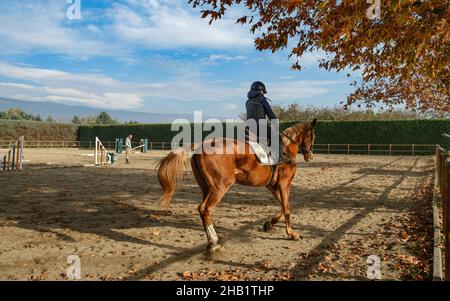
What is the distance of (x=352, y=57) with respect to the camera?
9.16 m

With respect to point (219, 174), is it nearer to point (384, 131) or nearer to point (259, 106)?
point (259, 106)

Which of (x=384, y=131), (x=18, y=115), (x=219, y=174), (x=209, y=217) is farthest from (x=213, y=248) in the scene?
(x=18, y=115)

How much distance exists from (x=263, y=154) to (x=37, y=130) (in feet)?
174

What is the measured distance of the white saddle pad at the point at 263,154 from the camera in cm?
634

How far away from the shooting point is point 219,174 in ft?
19.3

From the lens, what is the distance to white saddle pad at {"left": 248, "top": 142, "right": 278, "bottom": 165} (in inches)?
250

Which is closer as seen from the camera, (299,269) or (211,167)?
(299,269)

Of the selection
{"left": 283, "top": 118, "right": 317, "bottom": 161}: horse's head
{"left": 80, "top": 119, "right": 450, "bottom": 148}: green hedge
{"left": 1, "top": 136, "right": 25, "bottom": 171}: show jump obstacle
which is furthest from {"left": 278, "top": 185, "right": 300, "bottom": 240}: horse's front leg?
{"left": 80, "top": 119, "right": 450, "bottom": 148}: green hedge

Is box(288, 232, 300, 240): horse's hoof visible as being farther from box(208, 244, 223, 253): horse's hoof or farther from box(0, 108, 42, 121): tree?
box(0, 108, 42, 121): tree

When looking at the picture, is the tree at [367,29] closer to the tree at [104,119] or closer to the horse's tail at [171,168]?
the horse's tail at [171,168]

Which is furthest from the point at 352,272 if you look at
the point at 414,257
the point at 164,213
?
the point at 164,213

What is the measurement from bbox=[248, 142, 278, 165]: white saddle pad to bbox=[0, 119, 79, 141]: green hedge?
51107 mm
